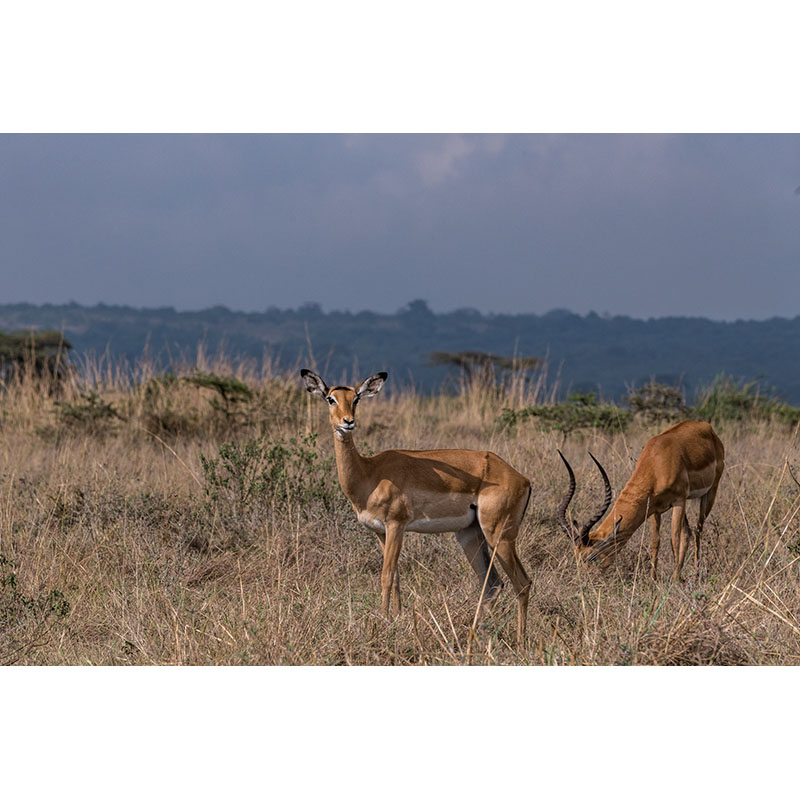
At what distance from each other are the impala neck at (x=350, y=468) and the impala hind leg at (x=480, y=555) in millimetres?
656

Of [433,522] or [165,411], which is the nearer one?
[433,522]

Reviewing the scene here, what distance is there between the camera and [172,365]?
13.7 meters

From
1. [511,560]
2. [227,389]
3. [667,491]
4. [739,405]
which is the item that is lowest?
[227,389]

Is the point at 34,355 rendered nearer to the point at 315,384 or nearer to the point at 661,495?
the point at 315,384

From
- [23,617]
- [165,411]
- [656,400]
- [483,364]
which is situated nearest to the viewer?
[23,617]

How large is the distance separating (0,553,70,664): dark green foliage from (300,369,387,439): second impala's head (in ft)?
6.92

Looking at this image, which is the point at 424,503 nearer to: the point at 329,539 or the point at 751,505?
the point at 329,539

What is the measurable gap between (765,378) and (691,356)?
147ft

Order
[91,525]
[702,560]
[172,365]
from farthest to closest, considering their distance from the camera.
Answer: [172,365] → [91,525] → [702,560]

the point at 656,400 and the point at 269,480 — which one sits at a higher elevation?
the point at 656,400

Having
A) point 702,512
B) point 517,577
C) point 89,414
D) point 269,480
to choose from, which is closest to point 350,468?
point 517,577

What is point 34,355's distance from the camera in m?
16.9

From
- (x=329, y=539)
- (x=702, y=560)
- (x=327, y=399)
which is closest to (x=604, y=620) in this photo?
(x=327, y=399)

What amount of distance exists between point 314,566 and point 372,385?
2.28 meters
